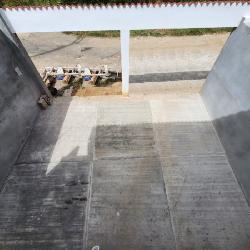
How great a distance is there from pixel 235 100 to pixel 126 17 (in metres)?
5.92

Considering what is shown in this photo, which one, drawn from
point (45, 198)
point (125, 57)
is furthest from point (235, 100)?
point (45, 198)

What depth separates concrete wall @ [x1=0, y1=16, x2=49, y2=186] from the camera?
11586 millimetres

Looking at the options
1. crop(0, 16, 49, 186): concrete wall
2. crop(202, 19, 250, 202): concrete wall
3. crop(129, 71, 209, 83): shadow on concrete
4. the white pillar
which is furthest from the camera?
crop(129, 71, 209, 83): shadow on concrete

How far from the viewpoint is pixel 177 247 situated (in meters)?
9.78

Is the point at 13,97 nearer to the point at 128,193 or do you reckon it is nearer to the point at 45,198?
the point at 45,198

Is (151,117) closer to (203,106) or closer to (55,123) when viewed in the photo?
(203,106)

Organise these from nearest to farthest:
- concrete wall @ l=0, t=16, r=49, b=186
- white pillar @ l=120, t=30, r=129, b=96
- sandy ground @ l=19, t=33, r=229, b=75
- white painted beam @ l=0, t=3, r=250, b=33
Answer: white painted beam @ l=0, t=3, r=250, b=33 < concrete wall @ l=0, t=16, r=49, b=186 < white pillar @ l=120, t=30, r=129, b=96 < sandy ground @ l=19, t=33, r=229, b=75

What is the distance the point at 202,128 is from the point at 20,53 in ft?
31.7

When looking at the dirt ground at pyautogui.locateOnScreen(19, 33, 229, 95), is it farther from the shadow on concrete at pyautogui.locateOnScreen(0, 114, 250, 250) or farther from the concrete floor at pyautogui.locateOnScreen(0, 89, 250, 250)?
the shadow on concrete at pyautogui.locateOnScreen(0, 114, 250, 250)

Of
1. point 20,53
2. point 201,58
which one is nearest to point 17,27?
point 20,53

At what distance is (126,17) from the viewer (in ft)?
38.1

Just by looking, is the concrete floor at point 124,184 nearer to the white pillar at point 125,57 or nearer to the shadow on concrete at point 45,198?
the shadow on concrete at point 45,198

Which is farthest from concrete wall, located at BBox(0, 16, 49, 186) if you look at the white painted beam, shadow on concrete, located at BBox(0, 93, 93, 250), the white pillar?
the white pillar

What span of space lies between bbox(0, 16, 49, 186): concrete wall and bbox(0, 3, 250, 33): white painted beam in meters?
1.04
